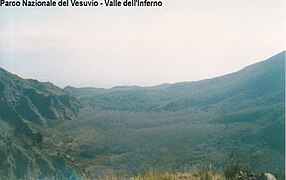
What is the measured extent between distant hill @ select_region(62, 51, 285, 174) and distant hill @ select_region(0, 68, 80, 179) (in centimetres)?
294

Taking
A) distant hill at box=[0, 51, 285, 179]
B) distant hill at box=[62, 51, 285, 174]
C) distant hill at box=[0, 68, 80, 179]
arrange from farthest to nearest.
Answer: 1. distant hill at box=[62, 51, 285, 174]
2. distant hill at box=[0, 51, 285, 179]
3. distant hill at box=[0, 68, 80, 179]

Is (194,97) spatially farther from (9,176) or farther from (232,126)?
(9,176)

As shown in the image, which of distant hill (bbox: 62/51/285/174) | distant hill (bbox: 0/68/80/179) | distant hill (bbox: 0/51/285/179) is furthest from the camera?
distant hill (bbox: 62/51/285/174)

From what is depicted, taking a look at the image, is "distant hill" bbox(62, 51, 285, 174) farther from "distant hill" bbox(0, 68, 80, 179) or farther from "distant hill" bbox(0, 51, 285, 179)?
"distant hill" bbox(0, 68, 80, 179)

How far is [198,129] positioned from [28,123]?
17.0m

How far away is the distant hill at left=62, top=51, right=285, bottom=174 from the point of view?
3334 cm

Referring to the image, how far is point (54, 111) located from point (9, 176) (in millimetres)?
36319

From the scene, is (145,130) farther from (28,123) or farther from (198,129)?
(28,123)

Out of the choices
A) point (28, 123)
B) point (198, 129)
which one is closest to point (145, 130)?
point (198, 129)

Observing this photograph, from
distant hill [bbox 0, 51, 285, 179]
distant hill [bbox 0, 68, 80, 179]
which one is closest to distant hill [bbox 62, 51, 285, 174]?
distant hill [bbox 0, 51, 285, 179]

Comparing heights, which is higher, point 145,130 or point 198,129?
point 198,129

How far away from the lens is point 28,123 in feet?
165

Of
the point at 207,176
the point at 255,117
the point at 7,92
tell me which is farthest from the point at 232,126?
the point at 207,176

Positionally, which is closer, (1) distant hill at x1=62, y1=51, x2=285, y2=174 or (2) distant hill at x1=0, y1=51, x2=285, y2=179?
(2) distant hill at x1=0, y1=51, x2=285, y2=179
